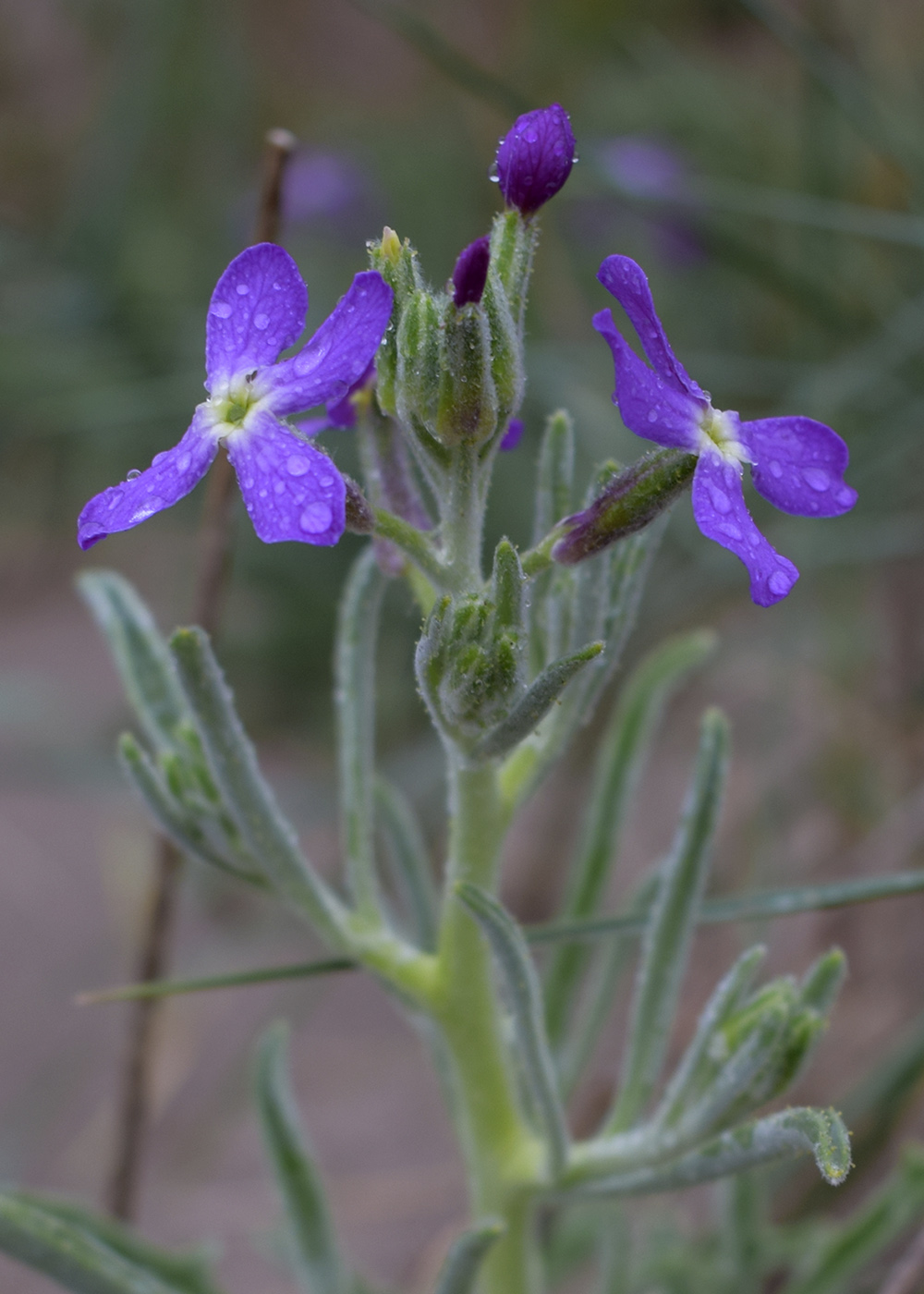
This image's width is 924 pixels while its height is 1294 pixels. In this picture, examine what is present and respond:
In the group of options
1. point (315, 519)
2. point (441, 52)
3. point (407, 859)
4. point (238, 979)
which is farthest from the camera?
point (441, 52)

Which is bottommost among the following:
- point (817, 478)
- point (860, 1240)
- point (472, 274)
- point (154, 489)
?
point (860, 1240)

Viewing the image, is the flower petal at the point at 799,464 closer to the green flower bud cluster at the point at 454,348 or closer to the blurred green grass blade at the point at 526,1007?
the green flower bud cluster at the point at 454,348

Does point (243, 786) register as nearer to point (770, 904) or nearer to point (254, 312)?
point (254, 312)

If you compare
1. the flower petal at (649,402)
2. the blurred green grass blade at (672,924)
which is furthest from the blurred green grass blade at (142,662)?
the flower petal at (649,402)

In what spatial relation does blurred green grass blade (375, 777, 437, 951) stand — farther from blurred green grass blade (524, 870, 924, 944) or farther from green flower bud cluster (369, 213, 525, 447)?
green flower bud cluster (369, 213, 525, 447)

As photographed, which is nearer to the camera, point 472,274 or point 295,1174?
point 472,274

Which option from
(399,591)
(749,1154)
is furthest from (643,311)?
(399,591)

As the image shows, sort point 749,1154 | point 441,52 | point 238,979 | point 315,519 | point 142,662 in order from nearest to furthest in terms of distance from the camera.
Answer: point 315,519 → point 749,1154 → point 238,979 → point 142,662 → point 441,52
